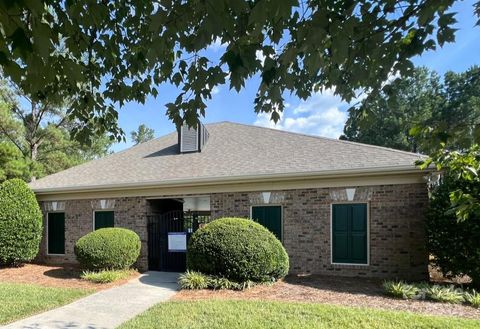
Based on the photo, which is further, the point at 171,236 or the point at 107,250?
the point at 171,236

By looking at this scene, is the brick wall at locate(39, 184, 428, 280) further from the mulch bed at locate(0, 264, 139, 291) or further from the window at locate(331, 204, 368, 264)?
the mulch bed at locate(0, 264, 139, 291)

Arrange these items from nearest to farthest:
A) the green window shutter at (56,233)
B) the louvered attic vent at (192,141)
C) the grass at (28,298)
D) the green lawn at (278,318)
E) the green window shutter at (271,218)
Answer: the green lawn at (278,318), the grass at (28,298), the green window shutter at (271,218), the green window shutter at (56,233), the louvered attic vent at (192,141)

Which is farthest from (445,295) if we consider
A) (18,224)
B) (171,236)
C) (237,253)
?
(18,224)

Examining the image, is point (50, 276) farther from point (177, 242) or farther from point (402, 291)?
point (402, 291)

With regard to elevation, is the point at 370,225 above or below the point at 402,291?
above

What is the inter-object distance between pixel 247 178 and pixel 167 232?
342cm

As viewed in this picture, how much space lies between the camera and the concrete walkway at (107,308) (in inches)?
268

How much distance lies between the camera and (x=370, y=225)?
10.4 meters

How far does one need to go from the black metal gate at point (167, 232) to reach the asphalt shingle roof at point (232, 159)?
133 centimetres

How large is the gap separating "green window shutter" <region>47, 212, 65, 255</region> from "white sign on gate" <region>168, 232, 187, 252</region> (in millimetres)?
4827

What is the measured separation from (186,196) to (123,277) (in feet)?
9.96

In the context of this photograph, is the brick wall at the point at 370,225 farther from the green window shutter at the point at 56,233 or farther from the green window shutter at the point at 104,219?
the green window shutter at the point at 56,233

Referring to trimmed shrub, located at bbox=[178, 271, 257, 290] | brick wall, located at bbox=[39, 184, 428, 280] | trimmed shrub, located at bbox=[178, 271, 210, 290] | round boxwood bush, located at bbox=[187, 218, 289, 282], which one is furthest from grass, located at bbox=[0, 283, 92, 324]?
brick wall, located at bbox=[39, 184, 428, 280]

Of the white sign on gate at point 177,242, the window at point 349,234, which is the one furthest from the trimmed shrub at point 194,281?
the window at point 349,234
